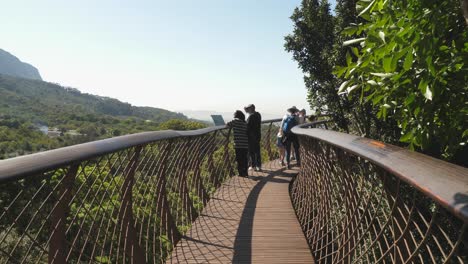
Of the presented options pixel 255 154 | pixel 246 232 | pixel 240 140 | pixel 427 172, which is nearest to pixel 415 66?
pixel 427 172

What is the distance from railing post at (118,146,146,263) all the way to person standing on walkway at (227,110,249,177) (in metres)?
5.10

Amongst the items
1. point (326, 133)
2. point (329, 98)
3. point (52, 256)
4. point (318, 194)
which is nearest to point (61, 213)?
point (52, 256)

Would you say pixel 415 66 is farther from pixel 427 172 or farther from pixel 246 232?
pixel 246 232

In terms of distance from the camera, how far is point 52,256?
1.63 metres

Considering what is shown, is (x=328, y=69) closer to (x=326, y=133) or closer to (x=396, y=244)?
(x=326, y=133)

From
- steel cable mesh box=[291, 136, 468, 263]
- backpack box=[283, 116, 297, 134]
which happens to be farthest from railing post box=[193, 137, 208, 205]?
backpack box=[283, 116, 297, 134]

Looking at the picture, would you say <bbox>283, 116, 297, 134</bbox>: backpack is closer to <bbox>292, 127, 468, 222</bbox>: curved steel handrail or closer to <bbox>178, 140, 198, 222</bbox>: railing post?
<bbox>178, 140, 198, 222</bbox>: railing post

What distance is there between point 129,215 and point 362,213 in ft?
5.24

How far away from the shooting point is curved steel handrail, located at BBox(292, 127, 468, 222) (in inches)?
39.4

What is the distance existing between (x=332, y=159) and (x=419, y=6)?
1.54m

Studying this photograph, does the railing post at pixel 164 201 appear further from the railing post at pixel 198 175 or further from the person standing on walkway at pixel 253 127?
the person standing on walkway at pixel 253 127

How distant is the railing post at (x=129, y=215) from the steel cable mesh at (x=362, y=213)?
147cm

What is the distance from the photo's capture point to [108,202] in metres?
3.92

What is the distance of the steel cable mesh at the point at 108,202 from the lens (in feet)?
4.60
